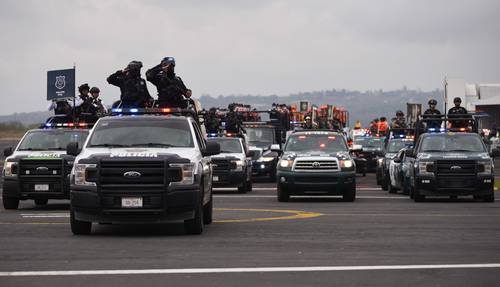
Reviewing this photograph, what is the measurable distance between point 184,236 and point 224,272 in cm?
513

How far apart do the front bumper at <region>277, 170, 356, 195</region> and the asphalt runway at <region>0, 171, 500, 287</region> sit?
4170 millimetres

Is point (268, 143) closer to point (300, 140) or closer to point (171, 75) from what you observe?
point (300, 140)

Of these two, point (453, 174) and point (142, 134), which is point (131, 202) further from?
point (453, 174)

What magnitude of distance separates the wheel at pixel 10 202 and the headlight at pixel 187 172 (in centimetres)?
856

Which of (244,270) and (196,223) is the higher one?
(196,223)

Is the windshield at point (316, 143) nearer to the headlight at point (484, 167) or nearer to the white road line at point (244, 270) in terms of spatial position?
the headlight at point (484, 167)

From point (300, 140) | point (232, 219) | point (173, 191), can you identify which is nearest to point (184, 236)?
point (173, 191)

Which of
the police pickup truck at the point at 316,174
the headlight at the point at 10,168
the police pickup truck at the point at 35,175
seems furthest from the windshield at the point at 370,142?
the headlight at the point at 10,168

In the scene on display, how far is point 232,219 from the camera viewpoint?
74.2ft

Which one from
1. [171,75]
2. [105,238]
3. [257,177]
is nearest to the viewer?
[105,238]

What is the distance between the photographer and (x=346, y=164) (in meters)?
29.9

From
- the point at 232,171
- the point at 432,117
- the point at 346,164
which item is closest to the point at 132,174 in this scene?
the point at 346,164

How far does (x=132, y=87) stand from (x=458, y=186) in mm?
8961

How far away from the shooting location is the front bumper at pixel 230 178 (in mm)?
35625
